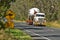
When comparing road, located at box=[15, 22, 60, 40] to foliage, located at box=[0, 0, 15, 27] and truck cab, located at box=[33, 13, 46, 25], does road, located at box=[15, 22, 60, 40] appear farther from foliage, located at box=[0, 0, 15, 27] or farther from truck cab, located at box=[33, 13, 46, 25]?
truck cab, located at box=[33, 13, 46, 25]

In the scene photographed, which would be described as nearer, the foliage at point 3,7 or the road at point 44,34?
the foliage at point 3,7

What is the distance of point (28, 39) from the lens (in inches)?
760

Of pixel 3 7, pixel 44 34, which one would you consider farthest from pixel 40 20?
pixel 3 7

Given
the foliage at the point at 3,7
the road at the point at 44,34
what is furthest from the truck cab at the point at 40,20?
the foliage at the point at 3,7

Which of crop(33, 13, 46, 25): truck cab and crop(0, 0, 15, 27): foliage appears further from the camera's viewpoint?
crop(33, 13, 46, 25): truck cab

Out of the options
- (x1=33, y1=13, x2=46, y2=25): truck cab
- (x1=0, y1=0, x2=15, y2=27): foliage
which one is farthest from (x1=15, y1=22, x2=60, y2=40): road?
(x1=33, y1=13, x2=46, y2=25): truck cab

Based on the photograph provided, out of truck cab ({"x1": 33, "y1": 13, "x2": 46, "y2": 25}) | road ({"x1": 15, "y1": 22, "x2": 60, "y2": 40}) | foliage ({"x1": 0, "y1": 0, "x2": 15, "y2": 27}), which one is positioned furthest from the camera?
truck cab ({"x1": 33, "y1": 13, "x2": 46, "y2": 25})

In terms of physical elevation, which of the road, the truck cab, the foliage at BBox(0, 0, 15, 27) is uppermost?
the foliage at BBox(0, 0, 15, 27)

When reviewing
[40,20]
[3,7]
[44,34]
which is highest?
[3,7]

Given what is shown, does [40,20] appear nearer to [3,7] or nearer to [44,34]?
[44,34]

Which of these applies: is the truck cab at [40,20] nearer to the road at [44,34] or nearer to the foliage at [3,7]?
the road at [44,34]

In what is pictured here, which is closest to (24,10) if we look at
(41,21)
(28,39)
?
(41,21)

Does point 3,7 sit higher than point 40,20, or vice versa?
point 3,7

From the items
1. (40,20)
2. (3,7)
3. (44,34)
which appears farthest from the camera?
(40,20)
